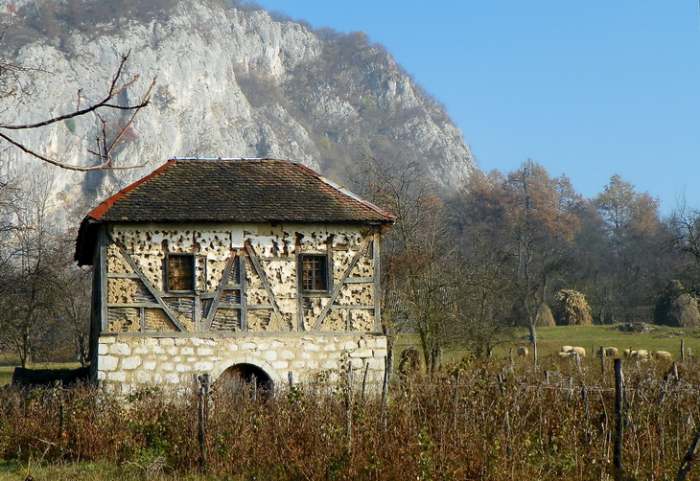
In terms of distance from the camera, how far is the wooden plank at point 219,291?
21156mm

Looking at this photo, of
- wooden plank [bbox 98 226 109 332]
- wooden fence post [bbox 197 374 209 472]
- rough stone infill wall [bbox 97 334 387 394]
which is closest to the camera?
wooden fence post [bbox 197 374 209 472]

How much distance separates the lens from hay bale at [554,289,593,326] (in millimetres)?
49000

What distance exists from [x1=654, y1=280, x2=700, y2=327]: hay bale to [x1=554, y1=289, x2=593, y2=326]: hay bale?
13.0 feet

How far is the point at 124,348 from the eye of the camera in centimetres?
2072

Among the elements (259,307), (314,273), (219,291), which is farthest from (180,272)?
(314,273)

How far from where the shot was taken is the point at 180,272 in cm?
2134

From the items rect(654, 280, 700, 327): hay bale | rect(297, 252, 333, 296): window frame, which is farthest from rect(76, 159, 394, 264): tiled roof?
rect(654, 280, 700, 327): hay bale

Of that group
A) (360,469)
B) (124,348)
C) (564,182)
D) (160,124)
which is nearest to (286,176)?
(124,348)

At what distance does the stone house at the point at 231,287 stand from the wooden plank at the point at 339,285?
3 cm

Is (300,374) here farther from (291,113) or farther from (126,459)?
(291,113)

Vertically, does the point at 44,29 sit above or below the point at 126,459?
above

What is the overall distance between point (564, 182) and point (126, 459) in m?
74.1

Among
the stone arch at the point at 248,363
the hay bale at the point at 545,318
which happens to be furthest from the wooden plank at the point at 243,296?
the hay bale at the point at 545,318

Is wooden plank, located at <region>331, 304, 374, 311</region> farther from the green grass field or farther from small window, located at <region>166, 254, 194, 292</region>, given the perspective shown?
the green grass field
